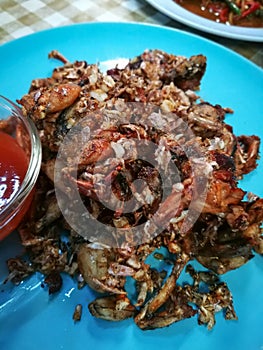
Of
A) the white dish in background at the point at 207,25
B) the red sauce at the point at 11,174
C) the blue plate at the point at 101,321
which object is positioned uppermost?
the white dish in background at the point at 207,25

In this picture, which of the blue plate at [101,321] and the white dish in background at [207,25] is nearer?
the blue plate at [101,321]

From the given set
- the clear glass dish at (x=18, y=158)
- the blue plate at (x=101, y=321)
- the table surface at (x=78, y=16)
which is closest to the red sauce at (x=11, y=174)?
the clear glass dish at (x=18, y=158)

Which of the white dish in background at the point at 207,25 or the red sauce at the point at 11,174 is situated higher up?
the white dish in background at the point at 207,25

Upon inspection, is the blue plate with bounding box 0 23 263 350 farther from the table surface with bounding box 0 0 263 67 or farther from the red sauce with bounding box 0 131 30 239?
the table surface with bounding box 0 0 263 67

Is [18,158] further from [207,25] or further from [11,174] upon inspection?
[207,25]

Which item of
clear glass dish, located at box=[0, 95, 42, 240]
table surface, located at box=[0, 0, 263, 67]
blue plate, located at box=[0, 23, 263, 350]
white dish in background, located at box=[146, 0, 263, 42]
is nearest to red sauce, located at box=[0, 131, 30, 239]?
clear glass dish, located at box=[0, 95, 42, 240]

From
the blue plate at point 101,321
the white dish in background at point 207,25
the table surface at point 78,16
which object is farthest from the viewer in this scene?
the table surface at point 78,16

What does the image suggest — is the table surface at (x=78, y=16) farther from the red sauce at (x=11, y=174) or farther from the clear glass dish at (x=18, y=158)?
the red sauce at (x=11, y=174)
